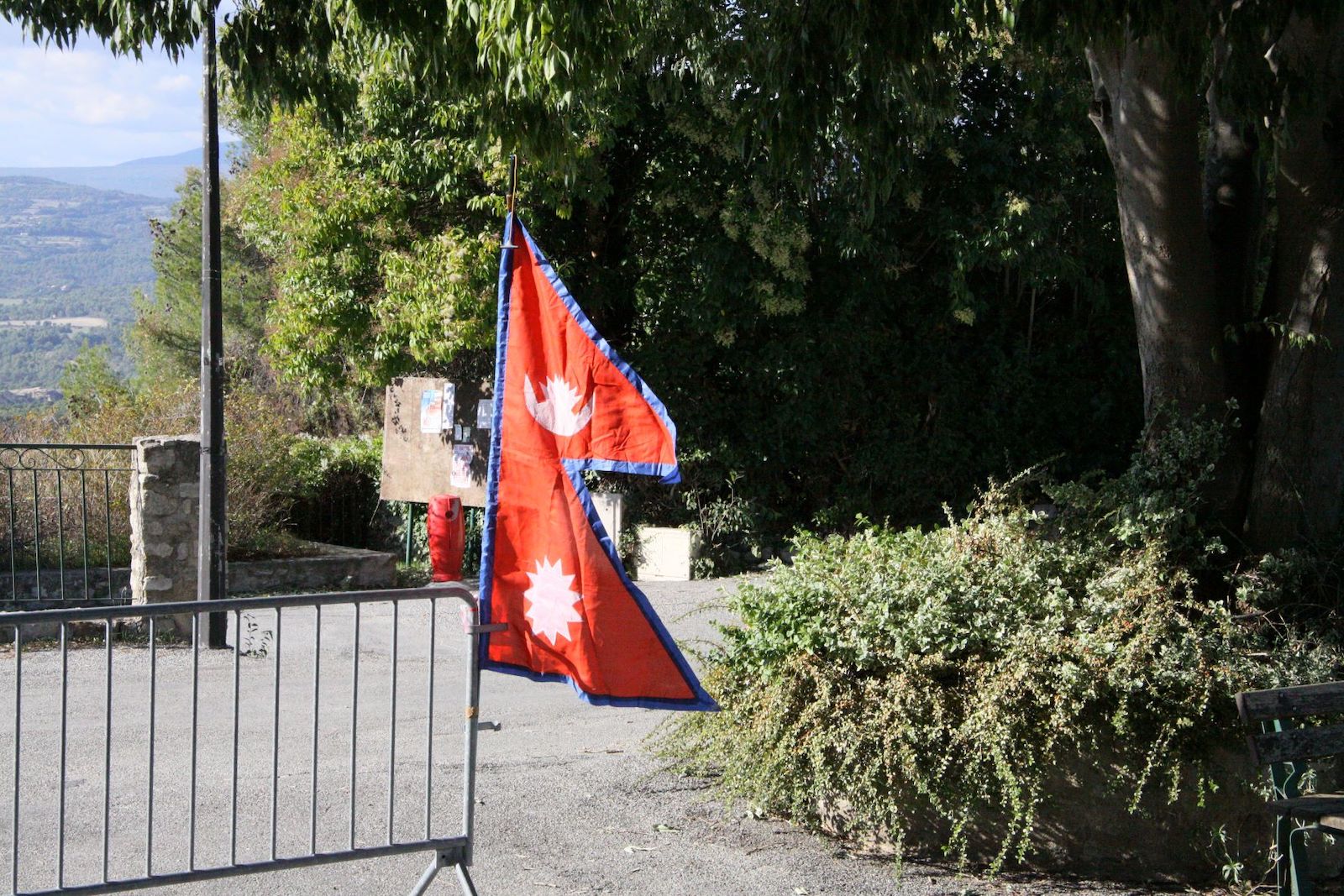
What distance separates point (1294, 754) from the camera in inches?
179

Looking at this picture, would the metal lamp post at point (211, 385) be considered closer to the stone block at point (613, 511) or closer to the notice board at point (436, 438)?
the notice board at point (436, 438)

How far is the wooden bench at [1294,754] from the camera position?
14.6 ft

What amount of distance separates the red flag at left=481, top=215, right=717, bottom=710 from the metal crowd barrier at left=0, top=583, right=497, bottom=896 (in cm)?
→ 25

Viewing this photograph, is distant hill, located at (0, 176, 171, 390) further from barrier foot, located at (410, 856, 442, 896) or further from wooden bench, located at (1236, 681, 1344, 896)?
wooden bench, located at (1236, 681, 1344, 896)

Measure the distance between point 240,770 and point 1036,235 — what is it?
29.6ft

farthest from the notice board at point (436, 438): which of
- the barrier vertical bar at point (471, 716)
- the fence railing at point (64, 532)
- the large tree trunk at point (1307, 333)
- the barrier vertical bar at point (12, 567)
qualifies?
the barrier vertical bar at point (471, 716)

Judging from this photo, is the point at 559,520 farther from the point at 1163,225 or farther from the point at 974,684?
the point at 1163,225

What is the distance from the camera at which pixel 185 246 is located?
37.0 m

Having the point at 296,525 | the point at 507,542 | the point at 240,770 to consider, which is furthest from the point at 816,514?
the point at 507,542

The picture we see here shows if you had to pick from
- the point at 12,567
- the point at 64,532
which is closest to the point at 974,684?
the point at 12,567

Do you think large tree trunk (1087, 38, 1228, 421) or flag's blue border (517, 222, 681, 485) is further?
large tree trunk (1087, 38, 1228, 421)

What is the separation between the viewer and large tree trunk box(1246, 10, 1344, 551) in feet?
21.4

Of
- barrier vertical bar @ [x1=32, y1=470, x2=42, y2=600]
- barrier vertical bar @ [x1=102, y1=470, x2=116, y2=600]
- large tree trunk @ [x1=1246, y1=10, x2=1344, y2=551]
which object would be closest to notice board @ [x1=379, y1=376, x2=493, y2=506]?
barrier vertical bar @ [x1=102, y1=470, x2=116, y2=600]

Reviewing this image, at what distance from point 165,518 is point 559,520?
21.0 feet
